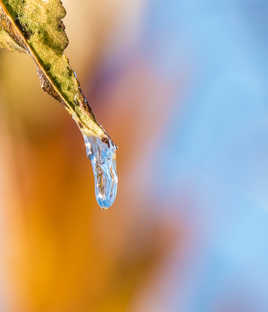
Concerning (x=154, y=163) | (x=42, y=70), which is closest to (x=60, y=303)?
(x=154, y=163)

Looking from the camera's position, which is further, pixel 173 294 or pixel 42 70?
pixel 173 294

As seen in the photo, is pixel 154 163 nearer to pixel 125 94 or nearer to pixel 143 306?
pixel 125 94

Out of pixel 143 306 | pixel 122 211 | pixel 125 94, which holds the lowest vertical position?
pixel 143 306

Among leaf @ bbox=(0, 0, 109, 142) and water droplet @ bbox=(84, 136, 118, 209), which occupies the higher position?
leaf @ bbox=(0, 0, 109, 142)
